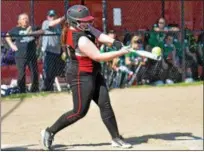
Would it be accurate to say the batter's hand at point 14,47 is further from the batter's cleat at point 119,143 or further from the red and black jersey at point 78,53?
the batter's cleat at point 119,143

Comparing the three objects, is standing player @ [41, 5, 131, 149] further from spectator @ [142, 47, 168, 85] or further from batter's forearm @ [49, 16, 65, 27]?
spectator @ [142, 47, 168, 85]

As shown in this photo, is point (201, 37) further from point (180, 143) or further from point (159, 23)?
point (180, 143)

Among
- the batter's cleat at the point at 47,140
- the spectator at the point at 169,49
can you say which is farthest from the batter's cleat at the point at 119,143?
the spectator at the point at 169,49

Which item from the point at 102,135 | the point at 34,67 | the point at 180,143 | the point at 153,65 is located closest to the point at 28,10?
the point at 34,67

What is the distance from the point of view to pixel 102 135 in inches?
319

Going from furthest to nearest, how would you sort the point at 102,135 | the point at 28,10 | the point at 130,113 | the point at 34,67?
the point at 28,10 < the point at 34,67 < the point at 130,113 < the point at 102,135

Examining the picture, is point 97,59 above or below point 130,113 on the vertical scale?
above

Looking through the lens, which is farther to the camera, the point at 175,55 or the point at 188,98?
the point at 175,55

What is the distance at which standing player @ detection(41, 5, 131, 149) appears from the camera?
6531 millimetres

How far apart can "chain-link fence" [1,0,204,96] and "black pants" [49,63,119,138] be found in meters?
4.94

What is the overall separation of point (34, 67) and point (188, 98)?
3261 millimetres

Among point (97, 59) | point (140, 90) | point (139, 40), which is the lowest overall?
point (140, 90)

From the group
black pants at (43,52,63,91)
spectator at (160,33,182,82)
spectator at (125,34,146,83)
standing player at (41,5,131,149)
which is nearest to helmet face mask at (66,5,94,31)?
standing player at (41,5,131,149)

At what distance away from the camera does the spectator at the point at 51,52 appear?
470 inches
